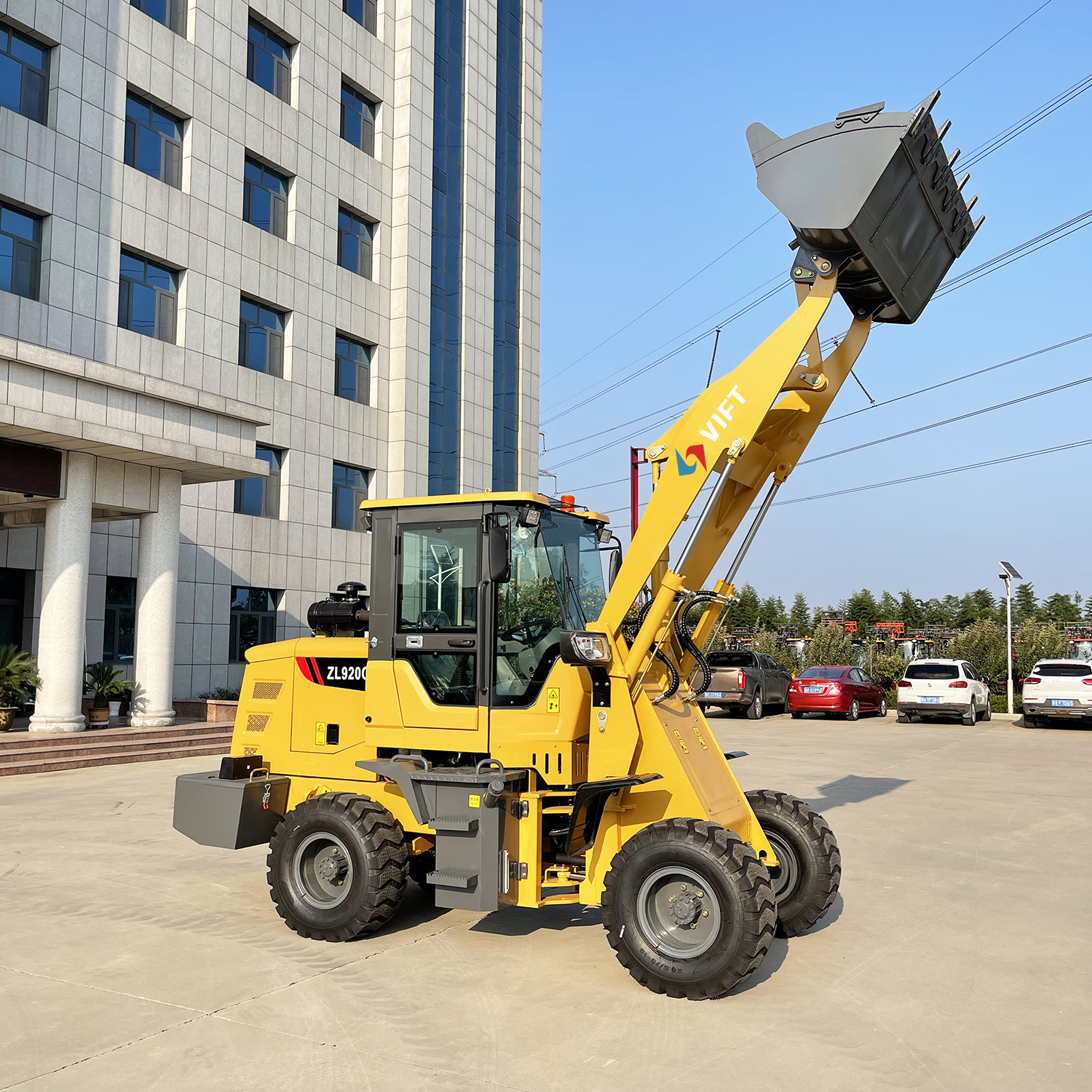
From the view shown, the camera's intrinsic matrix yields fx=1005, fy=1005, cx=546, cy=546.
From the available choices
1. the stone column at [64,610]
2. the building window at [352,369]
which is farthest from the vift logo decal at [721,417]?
the building window at [352,369]

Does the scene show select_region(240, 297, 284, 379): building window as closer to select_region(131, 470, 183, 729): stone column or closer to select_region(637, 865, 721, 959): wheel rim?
select_region(131, 470, 183, 729): stone column

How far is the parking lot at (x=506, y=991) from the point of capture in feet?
14.6

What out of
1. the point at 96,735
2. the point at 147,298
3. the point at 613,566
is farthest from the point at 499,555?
the point at 147,298

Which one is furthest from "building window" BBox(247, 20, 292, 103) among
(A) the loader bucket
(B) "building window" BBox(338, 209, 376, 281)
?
(A) the loader bucket

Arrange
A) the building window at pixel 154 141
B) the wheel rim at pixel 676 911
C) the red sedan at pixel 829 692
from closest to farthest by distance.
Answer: the wheel rim at pixel 676 911, the building window at pixel 154 141, the red sedan at pixel 829 692

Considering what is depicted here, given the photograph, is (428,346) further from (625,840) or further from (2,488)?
(625,840)

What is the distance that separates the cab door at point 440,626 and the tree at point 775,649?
33967mm

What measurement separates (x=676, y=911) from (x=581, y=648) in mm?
1533

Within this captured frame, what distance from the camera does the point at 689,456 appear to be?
616cm

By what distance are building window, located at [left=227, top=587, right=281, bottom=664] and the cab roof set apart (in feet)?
63.1

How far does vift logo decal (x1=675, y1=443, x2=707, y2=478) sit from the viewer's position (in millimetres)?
6121

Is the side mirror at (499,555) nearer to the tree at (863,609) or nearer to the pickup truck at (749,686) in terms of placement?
the pickup truck at (749,686)

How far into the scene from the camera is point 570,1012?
5.16 meters

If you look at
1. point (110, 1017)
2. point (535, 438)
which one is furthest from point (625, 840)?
point (535, 438)
